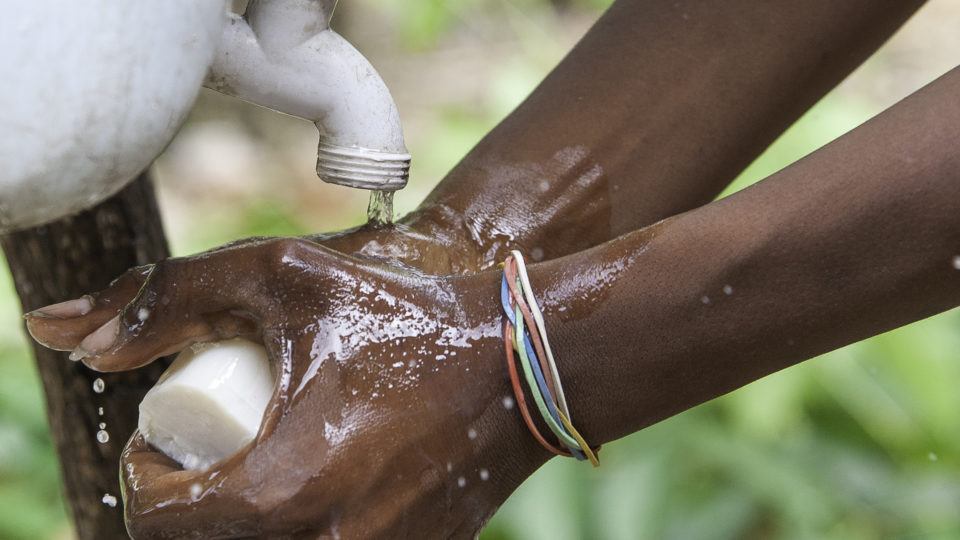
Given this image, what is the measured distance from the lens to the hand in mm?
875

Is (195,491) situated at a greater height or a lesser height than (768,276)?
lesser

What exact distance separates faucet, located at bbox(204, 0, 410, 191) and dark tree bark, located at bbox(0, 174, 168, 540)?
0.35 meters

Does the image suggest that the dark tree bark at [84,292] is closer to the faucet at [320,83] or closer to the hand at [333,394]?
the hand at [333,394]

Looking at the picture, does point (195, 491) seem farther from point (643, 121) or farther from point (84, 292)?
point (643, 121)

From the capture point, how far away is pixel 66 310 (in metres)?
0.98

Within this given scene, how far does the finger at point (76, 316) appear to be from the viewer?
976mm

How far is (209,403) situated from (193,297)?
9 cm

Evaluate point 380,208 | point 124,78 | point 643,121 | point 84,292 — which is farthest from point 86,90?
point 643,121

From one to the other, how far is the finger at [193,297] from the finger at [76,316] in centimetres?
5

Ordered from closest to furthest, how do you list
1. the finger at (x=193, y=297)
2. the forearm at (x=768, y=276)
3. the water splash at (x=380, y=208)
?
the forearm at (x=768, y=276)
the finger at (x=193, y=297)
the water splash at (x=380, y=208)

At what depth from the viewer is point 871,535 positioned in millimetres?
1979

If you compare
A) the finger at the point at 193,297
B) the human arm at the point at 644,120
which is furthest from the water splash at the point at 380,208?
the finger at the point at 193,297

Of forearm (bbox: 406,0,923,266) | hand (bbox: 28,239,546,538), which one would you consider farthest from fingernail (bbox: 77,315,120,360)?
forearm (bbox: 406,0,923,266)

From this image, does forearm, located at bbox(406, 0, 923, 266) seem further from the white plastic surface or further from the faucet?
the white plastic surface
